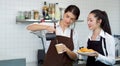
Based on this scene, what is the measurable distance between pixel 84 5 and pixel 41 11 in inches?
33.5

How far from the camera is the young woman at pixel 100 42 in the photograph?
6.27 ft

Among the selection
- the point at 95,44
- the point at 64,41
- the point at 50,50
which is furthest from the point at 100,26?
the point at 50,50

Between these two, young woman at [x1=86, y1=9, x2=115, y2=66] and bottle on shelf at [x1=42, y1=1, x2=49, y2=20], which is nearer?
young woman at [x1=86, y1=9, x2=115, y2=66]

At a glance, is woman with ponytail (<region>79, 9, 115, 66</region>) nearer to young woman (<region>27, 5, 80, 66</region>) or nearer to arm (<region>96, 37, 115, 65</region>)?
arm (<region>96, 37, 115, 65</region>)

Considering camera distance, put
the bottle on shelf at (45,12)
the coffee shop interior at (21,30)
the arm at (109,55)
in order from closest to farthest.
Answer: the arm at (109,55), the coffee shop interior at (21,30), the bottle on shelf at (45,12)

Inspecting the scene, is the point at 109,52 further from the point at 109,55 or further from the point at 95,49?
the point at 95,49

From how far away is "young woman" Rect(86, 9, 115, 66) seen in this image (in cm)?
191

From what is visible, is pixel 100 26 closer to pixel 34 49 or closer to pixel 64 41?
pixel 64 41

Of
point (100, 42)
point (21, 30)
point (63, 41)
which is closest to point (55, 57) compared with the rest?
point (63, 41)

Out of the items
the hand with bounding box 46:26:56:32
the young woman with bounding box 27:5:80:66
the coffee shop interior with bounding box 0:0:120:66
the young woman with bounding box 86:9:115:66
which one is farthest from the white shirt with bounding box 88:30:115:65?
the coffee shop interior with bounding box 0:0:120:66

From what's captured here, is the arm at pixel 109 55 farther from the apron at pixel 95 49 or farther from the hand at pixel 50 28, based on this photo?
the hand at pixel 50 28

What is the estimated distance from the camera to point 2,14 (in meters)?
3.13

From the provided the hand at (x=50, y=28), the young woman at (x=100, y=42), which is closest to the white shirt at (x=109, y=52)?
the young woman at (x=100, y=42)

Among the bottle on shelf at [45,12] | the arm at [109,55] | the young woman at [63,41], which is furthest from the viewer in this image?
the bottle on shelf at [45,12]
